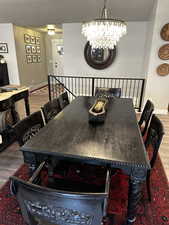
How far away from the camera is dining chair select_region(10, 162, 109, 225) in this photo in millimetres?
699

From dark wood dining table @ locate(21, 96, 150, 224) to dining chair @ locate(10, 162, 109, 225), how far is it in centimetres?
44

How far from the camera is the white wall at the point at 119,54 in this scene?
5033mm

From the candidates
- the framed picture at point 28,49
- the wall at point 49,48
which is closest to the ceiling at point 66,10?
the framed picture at point 28,49

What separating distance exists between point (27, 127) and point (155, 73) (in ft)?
11.4

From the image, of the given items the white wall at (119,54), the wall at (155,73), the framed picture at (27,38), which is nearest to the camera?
the wall at (155,73)

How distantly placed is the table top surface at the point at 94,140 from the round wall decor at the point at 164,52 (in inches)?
96.8

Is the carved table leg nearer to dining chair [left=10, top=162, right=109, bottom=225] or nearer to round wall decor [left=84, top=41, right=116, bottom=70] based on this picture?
dining chair [left=10, top=162, right=109, bottom=225]

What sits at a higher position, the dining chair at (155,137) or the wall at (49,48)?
the wall at (49,48)

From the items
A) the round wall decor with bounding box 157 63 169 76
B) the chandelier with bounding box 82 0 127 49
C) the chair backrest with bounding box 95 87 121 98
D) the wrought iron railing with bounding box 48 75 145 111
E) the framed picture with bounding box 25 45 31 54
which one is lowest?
the wrought iron railing with bounding box 48 75 145 111

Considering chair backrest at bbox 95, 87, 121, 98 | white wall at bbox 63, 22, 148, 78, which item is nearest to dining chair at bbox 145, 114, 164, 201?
chair backrest at bbox 95, 87, 121, 98

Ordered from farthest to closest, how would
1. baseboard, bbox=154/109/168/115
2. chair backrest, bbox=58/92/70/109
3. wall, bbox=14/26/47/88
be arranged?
wall, bbox=14/26/47/88
baseboard, bbox=154/109/168/115
chair backrest, bbox=58/92/70/109

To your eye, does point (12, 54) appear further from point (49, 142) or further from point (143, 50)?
point (49, 142)

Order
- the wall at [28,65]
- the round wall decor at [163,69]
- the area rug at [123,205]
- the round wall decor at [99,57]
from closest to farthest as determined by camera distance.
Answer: the area rug at [123,205] < the round wall decor at [163,69] < the round wall decor at [99,57] < the wall at [28,65]

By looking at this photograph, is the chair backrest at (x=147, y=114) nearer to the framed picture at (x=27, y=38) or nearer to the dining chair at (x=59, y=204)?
the dining chair at (x=59, y=204)
